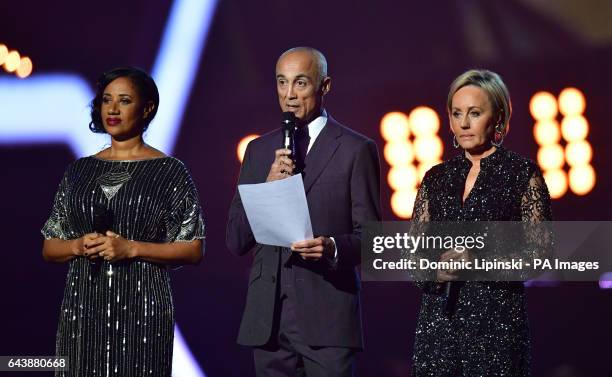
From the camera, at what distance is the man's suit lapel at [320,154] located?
284cm

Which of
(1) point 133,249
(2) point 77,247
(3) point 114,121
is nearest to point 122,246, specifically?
(1) point 133,249

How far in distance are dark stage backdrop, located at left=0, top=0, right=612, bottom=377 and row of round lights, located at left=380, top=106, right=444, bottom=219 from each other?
36 mm

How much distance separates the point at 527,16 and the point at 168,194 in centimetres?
199

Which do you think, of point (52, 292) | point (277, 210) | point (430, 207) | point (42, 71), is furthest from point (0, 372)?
point (430, 207)

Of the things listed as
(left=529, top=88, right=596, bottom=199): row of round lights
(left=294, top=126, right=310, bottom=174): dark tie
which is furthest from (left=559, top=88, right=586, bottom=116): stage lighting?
(left=294, top=126, right=310, bottom=174): dark tie

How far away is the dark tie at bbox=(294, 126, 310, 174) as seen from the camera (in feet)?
9.46

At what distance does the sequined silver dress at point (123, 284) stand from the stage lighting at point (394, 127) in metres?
1.44

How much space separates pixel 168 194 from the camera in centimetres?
279

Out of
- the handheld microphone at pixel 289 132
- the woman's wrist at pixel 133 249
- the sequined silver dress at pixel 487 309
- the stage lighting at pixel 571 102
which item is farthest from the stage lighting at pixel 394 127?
the woman's wrist at pixel 133 249

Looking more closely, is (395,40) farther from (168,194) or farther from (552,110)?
(168,194)

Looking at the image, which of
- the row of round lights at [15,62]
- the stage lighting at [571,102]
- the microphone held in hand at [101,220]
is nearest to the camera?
the microphone held in hand at [101,220]

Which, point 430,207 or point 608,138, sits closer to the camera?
point 430,207

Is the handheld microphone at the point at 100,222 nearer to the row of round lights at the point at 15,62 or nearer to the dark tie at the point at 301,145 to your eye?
the dark tie at the point at 301,145

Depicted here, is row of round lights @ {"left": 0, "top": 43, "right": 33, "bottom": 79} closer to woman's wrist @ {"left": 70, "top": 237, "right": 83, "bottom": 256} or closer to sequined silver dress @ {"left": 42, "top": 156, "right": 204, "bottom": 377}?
sequined silver dress @ {"left": 42, "top": 156, "right": 204, "bottom": 377}
